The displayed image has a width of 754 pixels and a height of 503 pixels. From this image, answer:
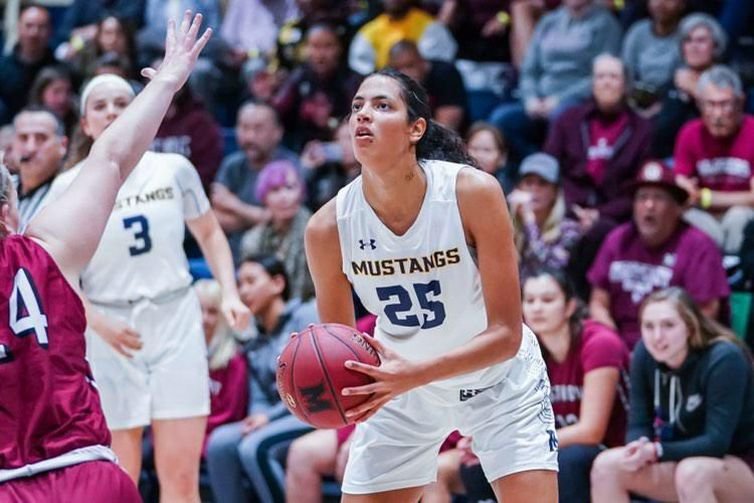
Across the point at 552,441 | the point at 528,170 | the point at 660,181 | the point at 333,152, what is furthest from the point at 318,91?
the point at 552,441

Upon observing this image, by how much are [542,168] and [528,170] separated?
93mm

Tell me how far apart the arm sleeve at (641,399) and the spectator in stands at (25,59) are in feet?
20.4

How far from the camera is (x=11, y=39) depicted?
11.6 meters

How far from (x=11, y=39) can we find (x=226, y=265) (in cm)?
681

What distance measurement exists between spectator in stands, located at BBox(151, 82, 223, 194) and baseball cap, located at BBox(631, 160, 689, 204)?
334 centimetres

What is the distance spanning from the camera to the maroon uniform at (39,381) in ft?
9.81

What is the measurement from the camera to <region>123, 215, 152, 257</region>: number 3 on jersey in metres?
5.59

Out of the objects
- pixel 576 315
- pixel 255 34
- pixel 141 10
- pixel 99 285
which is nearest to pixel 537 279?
pixel 576 315

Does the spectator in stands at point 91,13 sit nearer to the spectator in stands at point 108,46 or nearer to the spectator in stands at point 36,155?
the spectator in stands at point 108,46

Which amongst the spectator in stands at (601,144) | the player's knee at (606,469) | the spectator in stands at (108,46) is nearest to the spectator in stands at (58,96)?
the spectator in stands at (108,46)

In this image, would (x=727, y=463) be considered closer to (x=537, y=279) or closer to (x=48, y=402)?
(x=537, y=279)

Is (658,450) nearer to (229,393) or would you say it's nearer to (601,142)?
(229,393)

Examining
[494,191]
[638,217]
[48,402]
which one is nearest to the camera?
[48,402]

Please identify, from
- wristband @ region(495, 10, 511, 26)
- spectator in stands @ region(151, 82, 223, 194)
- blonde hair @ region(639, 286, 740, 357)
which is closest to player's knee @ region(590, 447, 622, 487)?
blonde hair @ region(639, 286, 740, 357)
